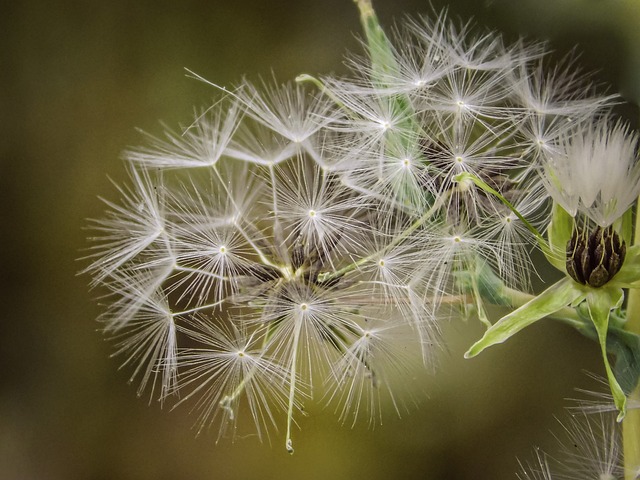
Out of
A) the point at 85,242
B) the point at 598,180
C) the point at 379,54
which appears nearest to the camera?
the point at 598,180

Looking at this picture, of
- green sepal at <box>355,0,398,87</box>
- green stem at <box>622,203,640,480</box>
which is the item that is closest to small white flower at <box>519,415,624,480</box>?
green stem at <box>622,203,640,480</box>

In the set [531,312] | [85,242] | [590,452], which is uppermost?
[85,242]

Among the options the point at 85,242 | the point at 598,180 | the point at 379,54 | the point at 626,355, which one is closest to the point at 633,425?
the point at 626,355

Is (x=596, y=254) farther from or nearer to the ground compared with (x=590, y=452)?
farther from the ground

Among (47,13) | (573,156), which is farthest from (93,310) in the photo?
(573,156)

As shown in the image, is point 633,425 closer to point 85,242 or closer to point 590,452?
point 590,452

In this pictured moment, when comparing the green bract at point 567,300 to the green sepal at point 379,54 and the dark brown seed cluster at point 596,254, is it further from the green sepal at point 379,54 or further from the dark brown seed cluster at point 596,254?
the green sepal at point 379,54
